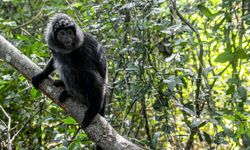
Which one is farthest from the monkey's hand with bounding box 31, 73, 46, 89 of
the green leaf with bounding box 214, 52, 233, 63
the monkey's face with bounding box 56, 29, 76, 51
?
the green leaf with bounding box 214, 52, 233, 63

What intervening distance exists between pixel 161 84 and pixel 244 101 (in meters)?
0.92

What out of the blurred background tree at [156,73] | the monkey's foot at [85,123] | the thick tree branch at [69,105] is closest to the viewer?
the thick tree branch at [69,105]

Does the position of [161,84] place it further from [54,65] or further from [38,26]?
[38,26]

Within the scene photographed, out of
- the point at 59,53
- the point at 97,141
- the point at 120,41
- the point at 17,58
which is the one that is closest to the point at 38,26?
the point at 120,41

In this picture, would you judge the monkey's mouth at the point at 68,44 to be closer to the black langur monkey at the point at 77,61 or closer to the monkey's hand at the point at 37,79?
the black langur monkey at the point at 77,61

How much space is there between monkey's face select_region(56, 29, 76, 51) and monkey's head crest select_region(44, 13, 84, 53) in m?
0.02

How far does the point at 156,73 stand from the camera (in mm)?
4133

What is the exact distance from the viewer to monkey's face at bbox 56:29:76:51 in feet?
12.1

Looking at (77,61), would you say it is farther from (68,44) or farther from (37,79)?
(37,79)

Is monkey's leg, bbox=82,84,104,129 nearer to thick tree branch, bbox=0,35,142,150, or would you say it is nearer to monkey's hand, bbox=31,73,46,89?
thick tree branch, bbox=0,35,142,150

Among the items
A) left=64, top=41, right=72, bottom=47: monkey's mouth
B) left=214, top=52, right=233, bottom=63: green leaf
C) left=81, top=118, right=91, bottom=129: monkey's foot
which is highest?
left=64, top=41, right=72, bottom=47: monkey's mouth

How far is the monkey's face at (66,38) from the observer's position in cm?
370

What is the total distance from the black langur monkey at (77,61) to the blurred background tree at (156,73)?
10.6 inches

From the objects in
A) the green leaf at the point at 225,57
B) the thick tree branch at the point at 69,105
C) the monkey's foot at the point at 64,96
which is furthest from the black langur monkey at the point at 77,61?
the green leaf at the point at 225,57
